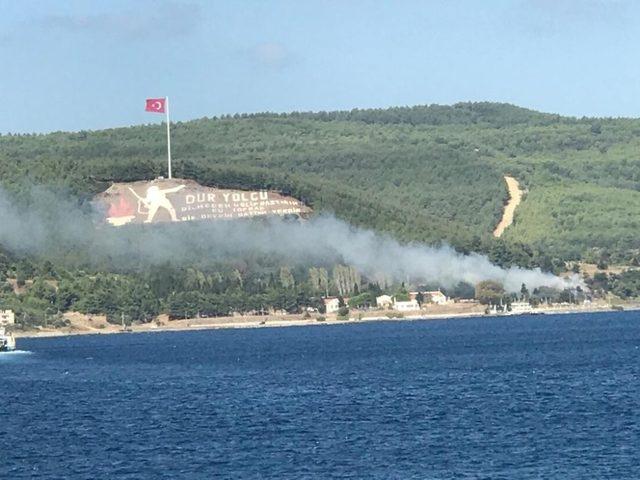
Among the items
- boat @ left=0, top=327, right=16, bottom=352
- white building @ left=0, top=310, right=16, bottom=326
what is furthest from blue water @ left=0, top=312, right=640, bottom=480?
white building @ left=0, top=310, right=16, bottom=326

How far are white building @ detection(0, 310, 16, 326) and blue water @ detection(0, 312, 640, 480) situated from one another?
114ft

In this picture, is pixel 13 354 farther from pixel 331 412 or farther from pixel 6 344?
pixel 331 412

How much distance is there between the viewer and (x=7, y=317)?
17388 cm

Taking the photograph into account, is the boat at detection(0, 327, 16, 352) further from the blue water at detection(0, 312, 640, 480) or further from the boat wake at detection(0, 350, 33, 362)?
the blue water at detection(0, 312, 640, 480)

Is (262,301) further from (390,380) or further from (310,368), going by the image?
(390,380)

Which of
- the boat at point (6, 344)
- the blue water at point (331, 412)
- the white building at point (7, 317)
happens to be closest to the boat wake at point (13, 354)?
the boat at point (6, 344)

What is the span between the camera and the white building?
173 m

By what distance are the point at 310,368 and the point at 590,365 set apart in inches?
697

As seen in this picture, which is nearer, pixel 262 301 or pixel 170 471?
pixel 170 471

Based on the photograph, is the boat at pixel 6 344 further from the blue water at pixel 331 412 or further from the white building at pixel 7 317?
the white building at pixel 7 317

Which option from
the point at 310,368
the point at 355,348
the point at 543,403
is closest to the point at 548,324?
the point at 355,348

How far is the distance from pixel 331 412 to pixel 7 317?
10142cm

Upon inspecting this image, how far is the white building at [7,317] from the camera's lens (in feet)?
568

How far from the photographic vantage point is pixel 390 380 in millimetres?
96688
